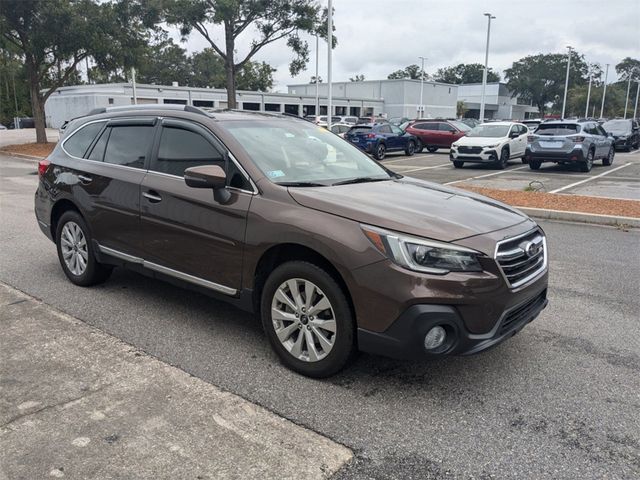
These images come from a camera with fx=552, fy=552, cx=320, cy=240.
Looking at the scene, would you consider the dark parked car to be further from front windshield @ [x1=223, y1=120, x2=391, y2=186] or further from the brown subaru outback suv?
the brown subaru outback suv

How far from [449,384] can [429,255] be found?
97cm

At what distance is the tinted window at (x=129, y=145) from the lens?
4828 millimetres

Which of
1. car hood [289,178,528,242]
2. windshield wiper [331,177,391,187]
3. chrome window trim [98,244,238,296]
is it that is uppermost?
windshield wiper [331,177,391,187]

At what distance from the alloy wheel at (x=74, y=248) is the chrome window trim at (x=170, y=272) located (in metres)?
0.37

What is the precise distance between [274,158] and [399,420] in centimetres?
213

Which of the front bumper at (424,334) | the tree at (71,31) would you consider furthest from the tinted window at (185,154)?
the tree at (71,31)

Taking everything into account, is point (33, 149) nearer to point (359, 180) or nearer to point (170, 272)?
point (170, 272)

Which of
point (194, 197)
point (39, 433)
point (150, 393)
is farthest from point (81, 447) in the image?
point (194, 197)

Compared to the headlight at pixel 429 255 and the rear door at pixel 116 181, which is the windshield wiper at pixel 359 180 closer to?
the headlight at pixel 429 255

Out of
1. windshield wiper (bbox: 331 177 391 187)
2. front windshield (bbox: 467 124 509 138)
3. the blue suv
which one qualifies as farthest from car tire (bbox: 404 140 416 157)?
windshield wiper (bbox: 331 177 391 187)

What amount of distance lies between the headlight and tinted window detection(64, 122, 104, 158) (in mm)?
3553

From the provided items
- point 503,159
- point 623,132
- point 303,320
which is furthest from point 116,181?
point 623,132

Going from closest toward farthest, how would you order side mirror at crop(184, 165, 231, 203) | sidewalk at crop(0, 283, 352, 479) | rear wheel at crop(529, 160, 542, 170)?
sidewalk at crop(0, 283, 352, 479) → side mirror at crop(184, 165, 231, 203) → rear wheel at crop(529, 160, 542, 170)

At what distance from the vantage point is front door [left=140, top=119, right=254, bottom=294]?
400 centimetres
